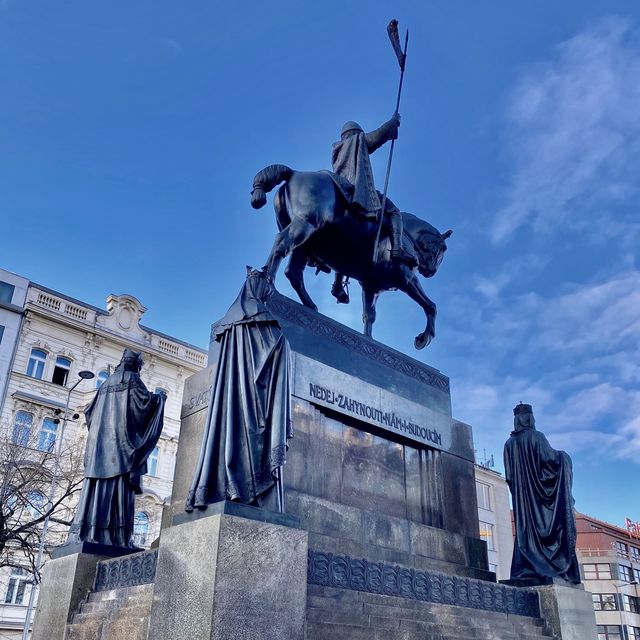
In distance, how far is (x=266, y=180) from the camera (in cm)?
1295

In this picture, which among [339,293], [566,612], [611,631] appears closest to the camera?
[566,612]

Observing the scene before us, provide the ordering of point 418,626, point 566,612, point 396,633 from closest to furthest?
point 396,633, point 418,626, point 566,612

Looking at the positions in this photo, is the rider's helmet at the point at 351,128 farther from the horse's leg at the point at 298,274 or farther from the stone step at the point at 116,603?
the stone step at the point at 116,603

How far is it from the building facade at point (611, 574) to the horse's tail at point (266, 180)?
6880 centimetres

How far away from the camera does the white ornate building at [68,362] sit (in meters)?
40.5

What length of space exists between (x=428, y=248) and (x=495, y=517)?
5668cm

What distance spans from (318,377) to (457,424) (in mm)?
3981

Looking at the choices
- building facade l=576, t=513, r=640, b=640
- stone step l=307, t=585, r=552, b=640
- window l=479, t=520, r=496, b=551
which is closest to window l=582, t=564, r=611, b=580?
building facade l=576, t=513, r=640, b=640

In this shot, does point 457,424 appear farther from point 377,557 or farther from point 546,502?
point 377,557

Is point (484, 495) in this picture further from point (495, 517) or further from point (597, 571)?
point (597, 571)

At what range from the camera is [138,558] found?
8.78m

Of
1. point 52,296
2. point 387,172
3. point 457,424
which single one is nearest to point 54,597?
point 457,424

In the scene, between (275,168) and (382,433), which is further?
(275,168)

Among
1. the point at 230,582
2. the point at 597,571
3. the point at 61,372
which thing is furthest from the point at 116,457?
the point at 597,571
